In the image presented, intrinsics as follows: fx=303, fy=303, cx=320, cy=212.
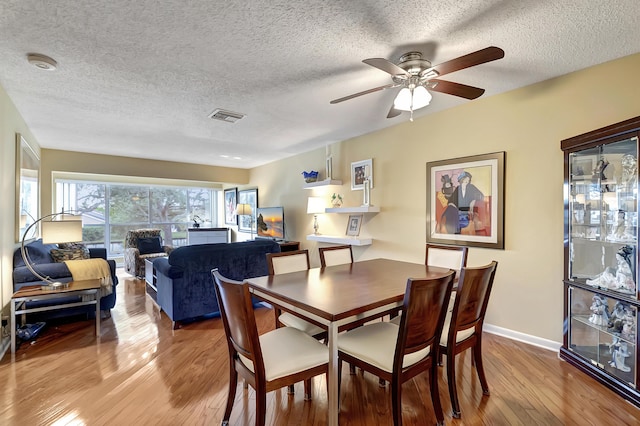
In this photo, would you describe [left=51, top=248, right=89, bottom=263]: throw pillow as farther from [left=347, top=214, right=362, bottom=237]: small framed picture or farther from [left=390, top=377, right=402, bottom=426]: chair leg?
[left=390, top=377, right=402, bottom=426]: chair leg

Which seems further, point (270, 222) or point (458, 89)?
point (270, 222)

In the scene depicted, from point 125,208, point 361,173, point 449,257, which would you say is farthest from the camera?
point 125,208

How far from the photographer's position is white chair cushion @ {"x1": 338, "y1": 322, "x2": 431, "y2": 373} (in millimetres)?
1615

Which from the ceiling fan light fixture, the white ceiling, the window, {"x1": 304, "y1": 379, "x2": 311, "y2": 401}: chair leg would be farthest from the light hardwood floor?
the window

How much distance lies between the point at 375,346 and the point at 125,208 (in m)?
7.50

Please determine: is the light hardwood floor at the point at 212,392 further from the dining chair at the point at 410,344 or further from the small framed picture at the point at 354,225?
the small framed picture at the point at 354,225

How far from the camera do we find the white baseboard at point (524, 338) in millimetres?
2666

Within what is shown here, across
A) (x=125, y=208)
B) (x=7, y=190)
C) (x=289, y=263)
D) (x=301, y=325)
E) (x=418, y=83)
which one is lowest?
(x=301, y=325)

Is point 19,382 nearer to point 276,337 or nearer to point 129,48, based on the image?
point 276,337

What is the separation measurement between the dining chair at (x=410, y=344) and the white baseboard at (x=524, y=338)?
1.65 metres

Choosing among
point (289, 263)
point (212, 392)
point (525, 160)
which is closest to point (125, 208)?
point (289, 263)

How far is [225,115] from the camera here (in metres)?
3.51

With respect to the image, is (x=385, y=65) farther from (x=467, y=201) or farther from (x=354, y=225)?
(x=354, y=225)

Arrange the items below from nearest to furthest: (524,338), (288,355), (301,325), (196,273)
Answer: (288,355) < (301,325) < (524,338) < (196,273)
